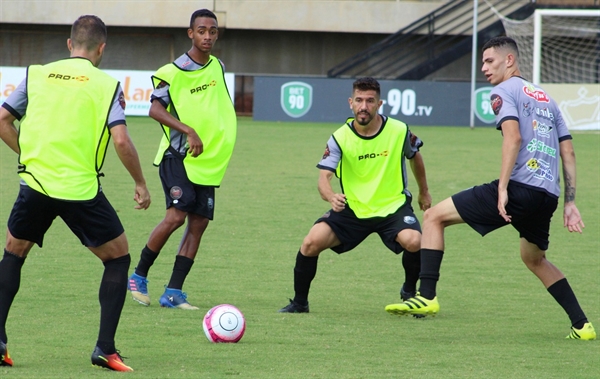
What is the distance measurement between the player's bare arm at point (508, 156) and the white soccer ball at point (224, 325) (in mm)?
1653

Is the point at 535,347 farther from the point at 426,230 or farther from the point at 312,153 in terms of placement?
the point at 312,153

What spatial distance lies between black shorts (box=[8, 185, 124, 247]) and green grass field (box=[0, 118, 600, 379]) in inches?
26.3

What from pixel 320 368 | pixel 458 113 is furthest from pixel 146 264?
pixel 458 113

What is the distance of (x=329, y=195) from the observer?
628 cm

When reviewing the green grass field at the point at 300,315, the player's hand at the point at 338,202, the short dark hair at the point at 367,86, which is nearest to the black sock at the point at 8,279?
the green grass field at the point at 300,315

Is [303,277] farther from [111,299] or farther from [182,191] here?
[111,299]

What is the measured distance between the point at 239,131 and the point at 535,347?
1819 cm

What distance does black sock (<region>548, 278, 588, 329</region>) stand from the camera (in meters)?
5.70

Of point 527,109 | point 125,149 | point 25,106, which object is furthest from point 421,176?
point 25,106

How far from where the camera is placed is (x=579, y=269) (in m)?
8.08

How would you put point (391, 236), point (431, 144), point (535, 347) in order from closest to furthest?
point (535, 347)
point (391, 236)
point (431, 144)

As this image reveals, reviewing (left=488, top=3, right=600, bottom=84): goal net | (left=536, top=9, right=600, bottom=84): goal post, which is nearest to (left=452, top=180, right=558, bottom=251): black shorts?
(left=488, top=3, right=600, bottom=84): goal net

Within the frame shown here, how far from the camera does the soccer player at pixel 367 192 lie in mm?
6406

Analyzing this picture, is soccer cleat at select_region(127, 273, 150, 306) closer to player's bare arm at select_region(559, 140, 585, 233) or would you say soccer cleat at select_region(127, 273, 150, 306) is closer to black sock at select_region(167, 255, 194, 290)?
black sock at select_region(167, 255, 194, 290)
